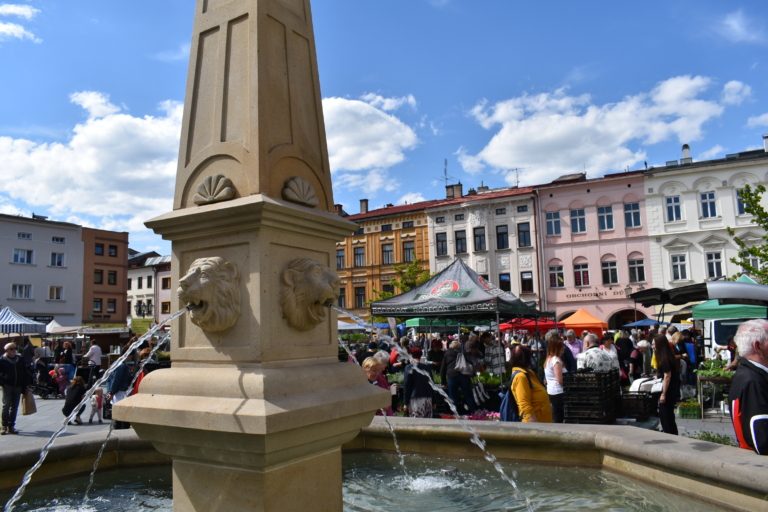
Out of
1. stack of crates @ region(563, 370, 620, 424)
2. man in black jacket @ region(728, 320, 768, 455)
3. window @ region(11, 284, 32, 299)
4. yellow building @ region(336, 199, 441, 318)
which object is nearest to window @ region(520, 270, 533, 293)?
yellow building @ region(336, 199, 441, 318)

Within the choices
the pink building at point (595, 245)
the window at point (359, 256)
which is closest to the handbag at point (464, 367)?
the pink building at point (595, 245)

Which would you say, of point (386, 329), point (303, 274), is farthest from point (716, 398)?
point (386, 329)

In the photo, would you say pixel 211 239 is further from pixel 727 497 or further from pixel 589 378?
pixel 589 378

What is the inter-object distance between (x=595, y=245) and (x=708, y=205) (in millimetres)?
7073

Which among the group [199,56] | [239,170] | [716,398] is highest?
[199,56]

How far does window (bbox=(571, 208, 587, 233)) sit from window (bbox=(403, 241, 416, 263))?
12713 mm

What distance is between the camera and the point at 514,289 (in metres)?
42.7

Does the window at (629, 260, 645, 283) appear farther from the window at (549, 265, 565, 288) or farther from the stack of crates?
the stack of crates

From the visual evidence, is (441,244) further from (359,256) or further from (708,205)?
(708,205)

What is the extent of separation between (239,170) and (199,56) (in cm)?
88

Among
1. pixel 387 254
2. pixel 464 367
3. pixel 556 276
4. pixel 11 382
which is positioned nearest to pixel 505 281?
pixel 556 276

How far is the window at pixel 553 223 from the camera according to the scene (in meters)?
41.4

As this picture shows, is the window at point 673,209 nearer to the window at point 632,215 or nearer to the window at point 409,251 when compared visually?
the window at point 632,215

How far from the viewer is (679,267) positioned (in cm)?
3747
